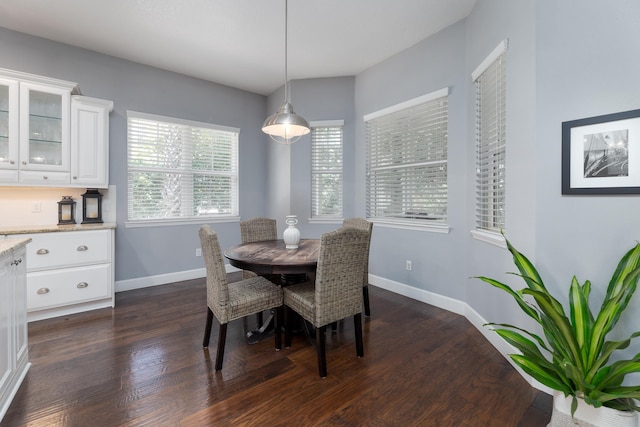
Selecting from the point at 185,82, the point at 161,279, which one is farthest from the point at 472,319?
the point at 185,82

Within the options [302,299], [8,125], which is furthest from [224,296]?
[8,125]

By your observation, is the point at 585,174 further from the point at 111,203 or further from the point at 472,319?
the point at 111,203

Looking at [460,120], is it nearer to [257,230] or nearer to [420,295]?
[420,295]

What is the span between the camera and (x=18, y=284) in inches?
68.8

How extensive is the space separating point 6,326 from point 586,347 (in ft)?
9.81

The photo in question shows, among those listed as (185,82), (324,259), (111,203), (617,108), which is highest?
(185,82)

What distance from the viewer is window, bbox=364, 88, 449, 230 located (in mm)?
3084

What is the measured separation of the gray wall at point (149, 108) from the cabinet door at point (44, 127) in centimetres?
49

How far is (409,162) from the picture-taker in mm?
3389

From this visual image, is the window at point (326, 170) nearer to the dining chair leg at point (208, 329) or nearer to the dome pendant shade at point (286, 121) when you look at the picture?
the dome pendant shade at point (286, 121)

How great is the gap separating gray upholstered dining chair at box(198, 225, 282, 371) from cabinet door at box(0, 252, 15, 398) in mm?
1016

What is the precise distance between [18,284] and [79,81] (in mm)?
2667

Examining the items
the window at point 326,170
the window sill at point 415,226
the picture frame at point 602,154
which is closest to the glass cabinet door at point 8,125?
the window at point 326,170

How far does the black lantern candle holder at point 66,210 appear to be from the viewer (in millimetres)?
3129
